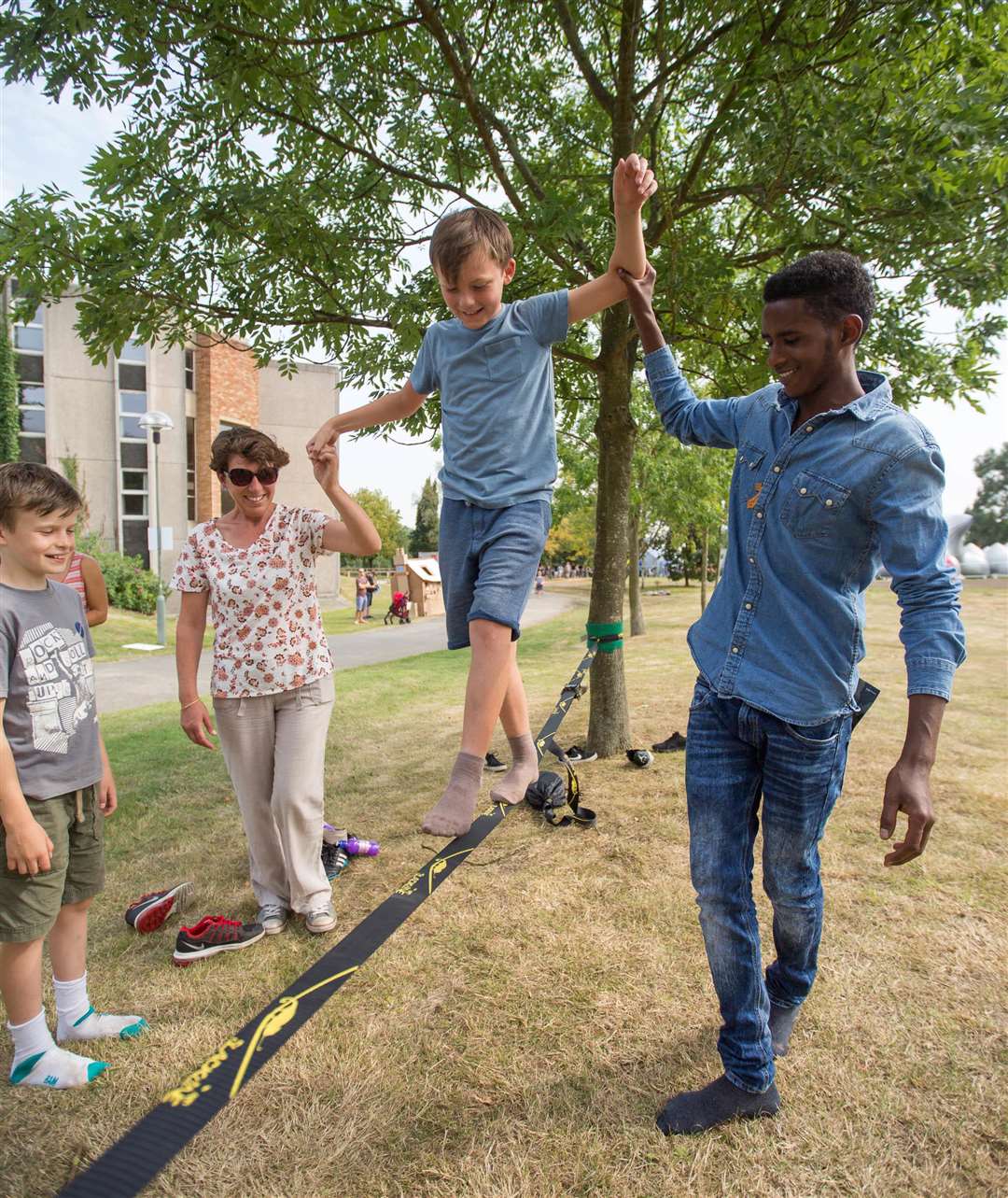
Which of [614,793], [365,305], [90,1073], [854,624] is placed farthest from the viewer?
[614,793]

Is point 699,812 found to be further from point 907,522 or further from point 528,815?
point 528,815

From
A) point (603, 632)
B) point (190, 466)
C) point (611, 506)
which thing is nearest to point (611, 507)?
point (611, 506)

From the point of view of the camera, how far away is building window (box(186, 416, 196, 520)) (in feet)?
98.2

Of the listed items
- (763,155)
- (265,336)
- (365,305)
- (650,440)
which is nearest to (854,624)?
(763,155)

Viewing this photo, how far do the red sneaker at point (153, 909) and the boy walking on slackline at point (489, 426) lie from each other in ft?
7.37

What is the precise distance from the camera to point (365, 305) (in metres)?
5.37

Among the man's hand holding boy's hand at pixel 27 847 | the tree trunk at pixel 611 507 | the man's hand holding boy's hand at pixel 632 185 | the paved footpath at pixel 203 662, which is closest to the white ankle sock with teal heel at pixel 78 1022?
the man's hand holding boy's hand at pixel 27 847

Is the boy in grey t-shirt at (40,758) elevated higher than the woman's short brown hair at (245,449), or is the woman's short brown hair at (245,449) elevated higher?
the woman's short brown hair at (245,449)

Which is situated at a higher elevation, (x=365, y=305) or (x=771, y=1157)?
(x=365, y=305)

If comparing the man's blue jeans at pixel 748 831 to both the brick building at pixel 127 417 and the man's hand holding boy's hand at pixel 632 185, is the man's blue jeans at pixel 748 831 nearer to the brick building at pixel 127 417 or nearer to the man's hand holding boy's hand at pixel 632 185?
the man's hand holding boy's hand at pixel 632 185

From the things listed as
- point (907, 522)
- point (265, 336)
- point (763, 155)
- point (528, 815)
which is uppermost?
point (763, 155)

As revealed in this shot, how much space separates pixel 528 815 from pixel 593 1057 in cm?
263

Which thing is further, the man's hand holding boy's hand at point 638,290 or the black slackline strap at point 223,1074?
the man's hand holding boy's hand at point 638,290

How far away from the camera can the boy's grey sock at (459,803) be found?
2.37 meters
